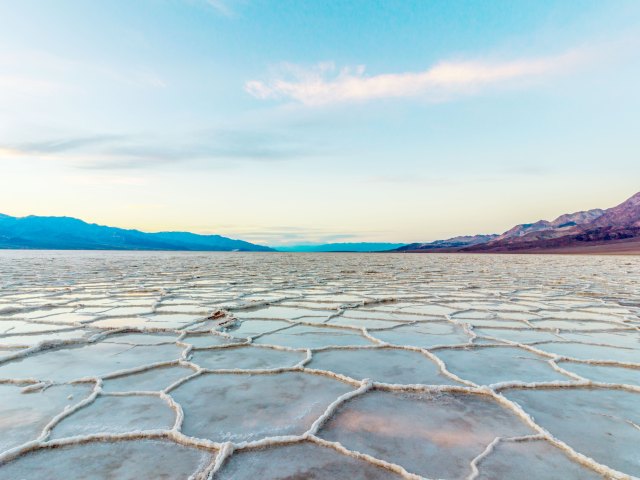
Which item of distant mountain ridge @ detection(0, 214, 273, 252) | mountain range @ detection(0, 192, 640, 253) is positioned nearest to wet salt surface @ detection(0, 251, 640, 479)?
mountain range @ detection(0, 192, 640, 253)

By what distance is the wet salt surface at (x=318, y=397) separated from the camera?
4.47 feet

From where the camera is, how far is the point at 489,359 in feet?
8.64

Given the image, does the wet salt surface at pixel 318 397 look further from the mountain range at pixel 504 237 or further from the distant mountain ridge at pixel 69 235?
the distant mountain ridge at pixel 69 235

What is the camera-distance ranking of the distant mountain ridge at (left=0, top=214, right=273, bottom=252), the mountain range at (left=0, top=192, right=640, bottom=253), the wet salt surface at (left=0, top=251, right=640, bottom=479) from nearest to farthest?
the wet salt surface at (left=0, top=251, right=640, bottom=479)
the mountain range at (left=0, top=192, right=640, bottom=253)
the distant mountain ridge at (left=0, top=214, right=273, bottom=252)

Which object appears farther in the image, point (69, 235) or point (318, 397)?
point (69, 235)

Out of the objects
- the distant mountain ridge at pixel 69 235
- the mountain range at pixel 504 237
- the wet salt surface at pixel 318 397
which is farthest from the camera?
the distant mountain ridge at pixel 69 235

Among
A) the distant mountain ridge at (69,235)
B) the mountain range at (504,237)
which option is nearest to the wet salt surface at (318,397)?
the mountain range at (504,237)

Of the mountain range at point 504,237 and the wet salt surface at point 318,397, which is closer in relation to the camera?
the wet salt surface at point 318,397

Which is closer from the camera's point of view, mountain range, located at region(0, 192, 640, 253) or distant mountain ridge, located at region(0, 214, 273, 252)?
mountain range, located at region(0, 192, 640, 253)

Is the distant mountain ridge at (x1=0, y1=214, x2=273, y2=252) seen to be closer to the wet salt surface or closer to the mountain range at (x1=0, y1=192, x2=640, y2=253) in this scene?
the mountain range at (x1=0, y1=192, x2=640, y2=253)

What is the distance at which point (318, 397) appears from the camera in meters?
1.97

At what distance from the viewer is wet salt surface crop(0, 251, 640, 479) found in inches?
53.6

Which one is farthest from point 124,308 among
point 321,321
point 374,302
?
point 374,302

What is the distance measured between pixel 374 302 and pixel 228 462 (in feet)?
13.3
